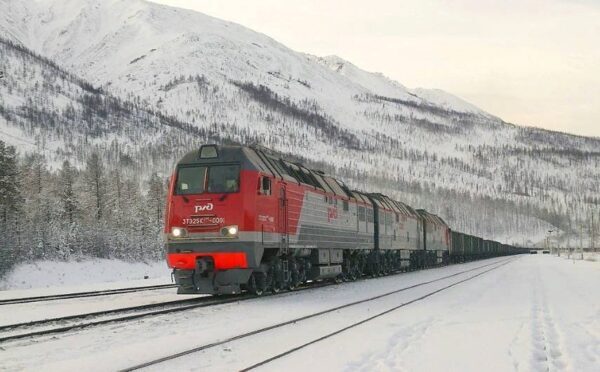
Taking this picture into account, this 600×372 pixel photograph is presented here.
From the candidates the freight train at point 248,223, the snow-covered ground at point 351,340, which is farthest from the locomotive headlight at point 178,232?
the snow-covered ground at point 351,340

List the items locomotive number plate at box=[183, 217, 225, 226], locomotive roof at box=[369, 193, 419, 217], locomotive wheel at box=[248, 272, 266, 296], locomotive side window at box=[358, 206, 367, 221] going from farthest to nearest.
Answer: locomotive roof at box=[369, 193, 419, 217], locomotive side window at box=[358, 206, 367, 221], locomotive wheel at box=[248, 272, 266, 296], locomotive number plate at box=[183, 217, 225, 226]

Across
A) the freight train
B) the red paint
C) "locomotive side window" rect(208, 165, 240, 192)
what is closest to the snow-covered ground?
the red paint

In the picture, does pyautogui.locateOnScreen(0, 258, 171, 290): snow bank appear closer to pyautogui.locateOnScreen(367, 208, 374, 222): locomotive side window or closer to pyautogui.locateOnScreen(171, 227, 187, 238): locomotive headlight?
pyautogui.locateOnScreen(367, 208, 374, 222): locomotive side window

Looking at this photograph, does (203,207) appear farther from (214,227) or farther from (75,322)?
(75,322)

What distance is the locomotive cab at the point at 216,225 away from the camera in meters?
19.2

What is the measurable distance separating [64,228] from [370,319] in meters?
56.2

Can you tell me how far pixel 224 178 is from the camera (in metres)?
20.1

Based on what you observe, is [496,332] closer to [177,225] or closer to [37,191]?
[177,225]

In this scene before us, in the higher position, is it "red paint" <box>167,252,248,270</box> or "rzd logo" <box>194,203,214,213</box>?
"rzd logo" <box>194,203,214,213</box>

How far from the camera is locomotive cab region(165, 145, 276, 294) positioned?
19250 mm

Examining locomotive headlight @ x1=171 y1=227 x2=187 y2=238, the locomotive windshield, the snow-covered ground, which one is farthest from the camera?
the locomotive windshield

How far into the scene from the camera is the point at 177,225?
2002 centimetres

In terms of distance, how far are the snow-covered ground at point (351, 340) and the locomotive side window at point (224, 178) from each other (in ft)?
11.9

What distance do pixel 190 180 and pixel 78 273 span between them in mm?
39572
